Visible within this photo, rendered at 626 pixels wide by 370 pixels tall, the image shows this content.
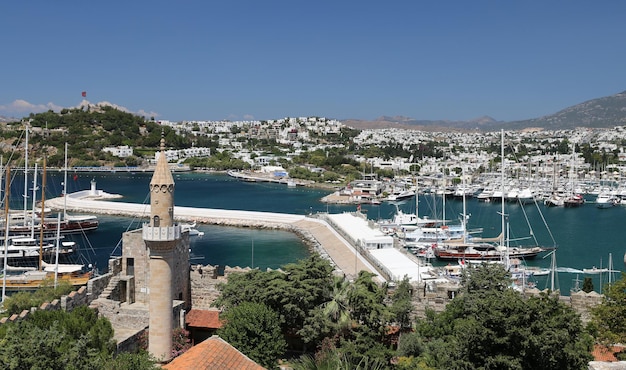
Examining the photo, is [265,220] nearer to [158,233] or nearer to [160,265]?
[160,265]

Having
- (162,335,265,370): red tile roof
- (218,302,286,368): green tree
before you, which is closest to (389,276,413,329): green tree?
(218,302,286,368): green tree

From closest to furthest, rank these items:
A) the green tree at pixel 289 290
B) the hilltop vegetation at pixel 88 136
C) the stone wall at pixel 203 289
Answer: the green tree at pixel 289 290 < the stone wall at pixel 203 289 < the hilltop vegetation at pixel 88 136

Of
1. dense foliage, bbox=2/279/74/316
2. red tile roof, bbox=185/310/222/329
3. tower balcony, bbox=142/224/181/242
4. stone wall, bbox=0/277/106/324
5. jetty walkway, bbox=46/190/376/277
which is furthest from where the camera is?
jetty walkway, bbox=46/190/376/277

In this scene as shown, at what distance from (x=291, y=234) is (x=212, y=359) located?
86.7 feet

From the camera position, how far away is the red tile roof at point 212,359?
6711 mm

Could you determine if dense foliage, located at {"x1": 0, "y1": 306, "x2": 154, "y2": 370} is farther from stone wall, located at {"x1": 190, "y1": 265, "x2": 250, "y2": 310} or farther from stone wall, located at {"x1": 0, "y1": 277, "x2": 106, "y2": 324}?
stone wall, located at {"x1": 190, "y1": 265, "x2": 250, "y2": 310}

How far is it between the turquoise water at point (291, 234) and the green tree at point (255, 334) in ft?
51.8

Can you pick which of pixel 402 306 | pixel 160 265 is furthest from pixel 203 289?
pixel 402 306

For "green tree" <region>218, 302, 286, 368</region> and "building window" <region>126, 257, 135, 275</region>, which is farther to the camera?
"building window" <region>126, 257, 135, 275</region>

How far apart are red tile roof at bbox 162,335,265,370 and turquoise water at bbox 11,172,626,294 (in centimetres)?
1754

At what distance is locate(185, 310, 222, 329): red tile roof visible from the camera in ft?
35.4

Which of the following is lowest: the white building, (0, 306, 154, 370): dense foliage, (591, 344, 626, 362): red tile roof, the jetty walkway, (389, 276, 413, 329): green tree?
the jetty walkway

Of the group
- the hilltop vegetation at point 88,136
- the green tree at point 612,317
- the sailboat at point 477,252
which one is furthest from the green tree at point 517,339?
the hilltop vegetation at point 88,136

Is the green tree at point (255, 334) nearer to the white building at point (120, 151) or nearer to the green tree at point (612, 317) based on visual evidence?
the green tree at point (612, 317)
